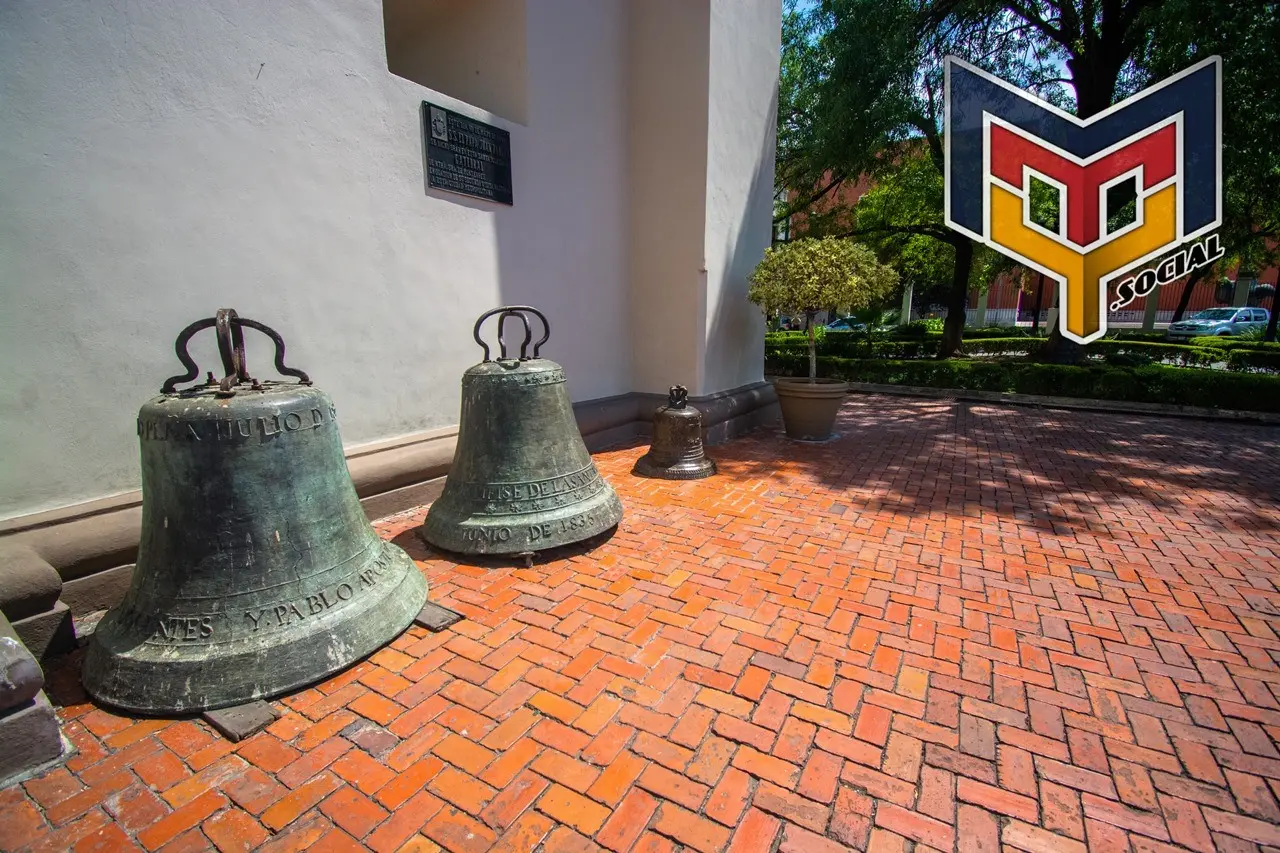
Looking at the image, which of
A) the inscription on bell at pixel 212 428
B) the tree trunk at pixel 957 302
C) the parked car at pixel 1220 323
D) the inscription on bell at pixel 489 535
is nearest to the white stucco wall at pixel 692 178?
the inscription on bell at pixel 489 535

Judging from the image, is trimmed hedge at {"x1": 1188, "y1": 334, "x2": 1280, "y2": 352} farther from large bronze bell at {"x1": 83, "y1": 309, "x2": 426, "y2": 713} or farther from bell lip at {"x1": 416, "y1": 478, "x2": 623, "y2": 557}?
large bronze bell at {"x1": 83, "y1": 309, "x2": 426, "y2": 713}

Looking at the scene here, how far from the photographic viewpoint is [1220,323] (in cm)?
2902

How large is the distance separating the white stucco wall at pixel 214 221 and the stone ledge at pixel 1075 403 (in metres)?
9.54

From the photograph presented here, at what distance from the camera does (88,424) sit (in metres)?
2.94

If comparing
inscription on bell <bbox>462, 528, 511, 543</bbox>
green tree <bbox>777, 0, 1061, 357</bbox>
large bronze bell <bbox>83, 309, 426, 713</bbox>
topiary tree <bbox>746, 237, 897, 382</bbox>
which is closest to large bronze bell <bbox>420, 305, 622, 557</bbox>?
inscription on bell <bbox>462, 528, 511, 543</bbox>

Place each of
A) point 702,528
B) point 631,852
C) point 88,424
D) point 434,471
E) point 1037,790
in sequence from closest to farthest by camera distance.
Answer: point 631,852, point 1037,790, point 88,424, point 702,528, point 434,471

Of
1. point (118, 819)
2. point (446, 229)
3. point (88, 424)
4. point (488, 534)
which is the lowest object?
point (118, 819)

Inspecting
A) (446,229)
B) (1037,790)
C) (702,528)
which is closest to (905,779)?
(1037,790)

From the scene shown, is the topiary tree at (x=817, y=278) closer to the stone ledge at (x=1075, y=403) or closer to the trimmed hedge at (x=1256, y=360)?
the stone ledge at (x=1075, y=403)

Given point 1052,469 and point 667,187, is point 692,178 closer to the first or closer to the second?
point 667,187

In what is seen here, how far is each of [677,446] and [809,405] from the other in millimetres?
2425

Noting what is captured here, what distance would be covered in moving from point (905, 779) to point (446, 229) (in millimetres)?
4826

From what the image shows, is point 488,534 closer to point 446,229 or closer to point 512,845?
point 512,845

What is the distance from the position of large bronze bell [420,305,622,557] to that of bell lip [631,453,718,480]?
1776mm
